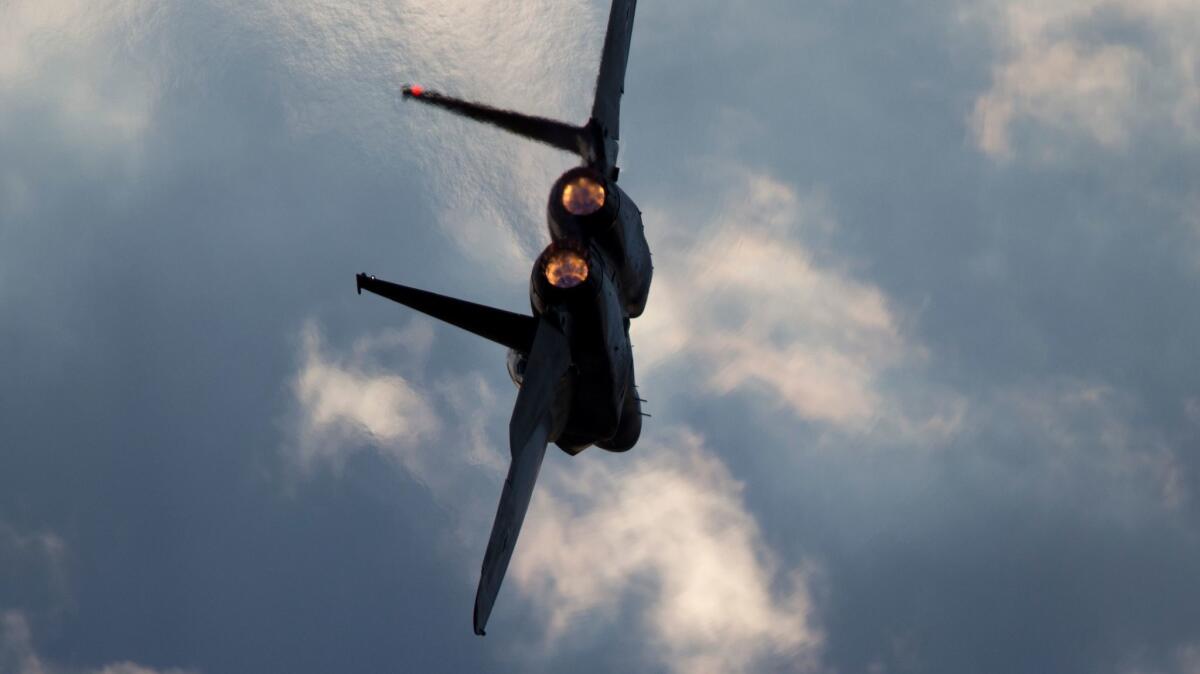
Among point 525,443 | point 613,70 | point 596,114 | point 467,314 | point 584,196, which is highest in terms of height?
point 613,70

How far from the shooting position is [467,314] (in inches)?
1211

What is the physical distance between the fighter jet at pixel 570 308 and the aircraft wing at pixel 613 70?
1.8 inches

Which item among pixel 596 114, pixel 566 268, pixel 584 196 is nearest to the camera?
pixel 566 268

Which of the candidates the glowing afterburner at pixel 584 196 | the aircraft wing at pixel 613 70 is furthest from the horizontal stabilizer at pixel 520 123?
the glowing afterburner at pixel 584 196

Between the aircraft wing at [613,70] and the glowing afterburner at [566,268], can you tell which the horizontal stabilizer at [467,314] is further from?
the aircraft wing at [613,70]

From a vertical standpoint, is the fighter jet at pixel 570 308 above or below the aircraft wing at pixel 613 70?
below

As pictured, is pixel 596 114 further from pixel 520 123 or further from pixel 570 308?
pixel 570 308

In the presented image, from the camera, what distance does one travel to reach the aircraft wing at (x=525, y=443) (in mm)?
27906

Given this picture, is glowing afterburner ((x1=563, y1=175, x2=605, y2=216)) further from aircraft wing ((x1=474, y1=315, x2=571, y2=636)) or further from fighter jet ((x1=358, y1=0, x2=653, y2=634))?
aircraft wing ((x1=474, y1=315, x2=571, y2=636))

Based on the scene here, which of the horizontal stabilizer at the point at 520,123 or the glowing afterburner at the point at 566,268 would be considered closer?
the glowing afterburner at the point at 566,268

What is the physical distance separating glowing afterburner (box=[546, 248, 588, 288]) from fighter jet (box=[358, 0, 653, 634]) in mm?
27

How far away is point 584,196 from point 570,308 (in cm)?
378

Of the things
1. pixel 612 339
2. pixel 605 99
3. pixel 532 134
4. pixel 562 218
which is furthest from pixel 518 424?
pixel 605 99

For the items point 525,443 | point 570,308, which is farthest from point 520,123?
point 525,443
